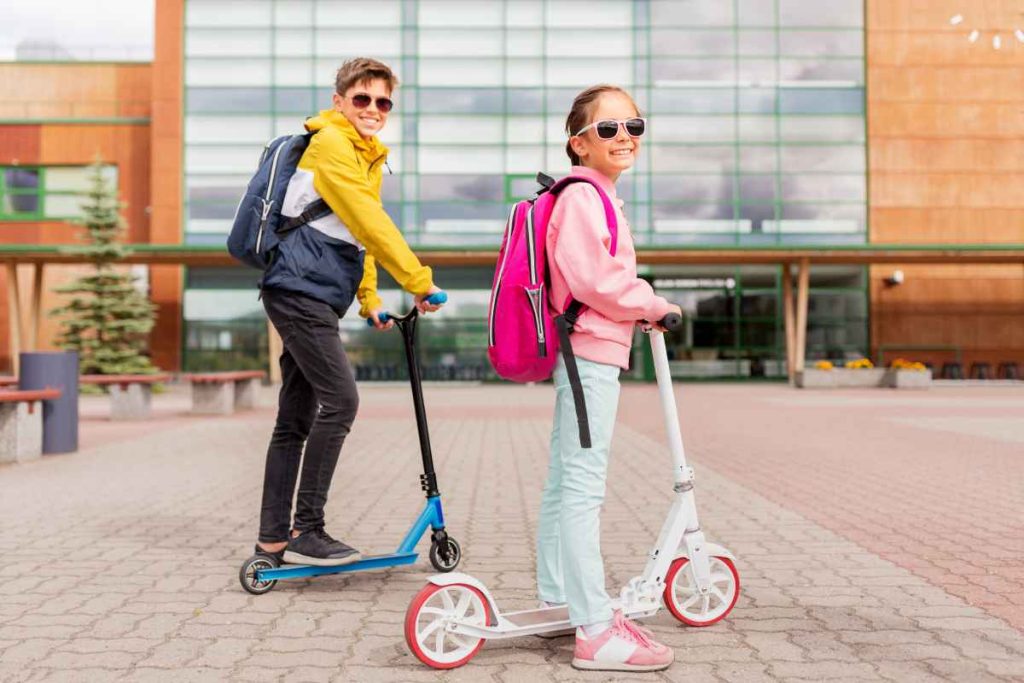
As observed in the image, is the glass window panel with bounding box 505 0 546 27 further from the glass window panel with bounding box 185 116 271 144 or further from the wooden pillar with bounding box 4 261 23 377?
the wooden pillar with bounding box 4 261 23 377

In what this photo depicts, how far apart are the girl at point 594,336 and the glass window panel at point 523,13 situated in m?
29.5

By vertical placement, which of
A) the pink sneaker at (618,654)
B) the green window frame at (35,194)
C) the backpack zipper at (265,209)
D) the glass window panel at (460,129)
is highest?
the glass window panel at (460,129)

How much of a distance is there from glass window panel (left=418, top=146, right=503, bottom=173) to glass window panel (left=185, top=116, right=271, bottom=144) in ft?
17.2

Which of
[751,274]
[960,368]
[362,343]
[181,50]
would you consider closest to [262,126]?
[181,50]

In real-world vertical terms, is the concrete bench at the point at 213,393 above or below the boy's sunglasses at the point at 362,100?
below

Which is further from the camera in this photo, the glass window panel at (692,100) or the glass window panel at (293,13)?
the glass window panel at (692,100)

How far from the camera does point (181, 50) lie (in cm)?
3114

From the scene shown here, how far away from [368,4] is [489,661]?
101ft

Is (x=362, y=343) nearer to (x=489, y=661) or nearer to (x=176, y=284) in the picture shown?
(x=176, y=284)

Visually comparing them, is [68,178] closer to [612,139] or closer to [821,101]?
[821,101]

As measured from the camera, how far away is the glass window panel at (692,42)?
30984 millimetres

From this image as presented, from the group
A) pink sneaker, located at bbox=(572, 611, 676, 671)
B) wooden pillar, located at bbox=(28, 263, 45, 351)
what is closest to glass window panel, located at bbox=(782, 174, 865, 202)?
wooden pillar, located at bbox=(28, 263, 45, 351)

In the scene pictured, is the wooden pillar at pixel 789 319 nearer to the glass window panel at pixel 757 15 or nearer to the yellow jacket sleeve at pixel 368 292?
the glass window panel at pixel 757 15

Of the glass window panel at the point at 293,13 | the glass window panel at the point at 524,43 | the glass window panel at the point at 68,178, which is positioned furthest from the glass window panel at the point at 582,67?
the glass window panel at the point at 68,178
